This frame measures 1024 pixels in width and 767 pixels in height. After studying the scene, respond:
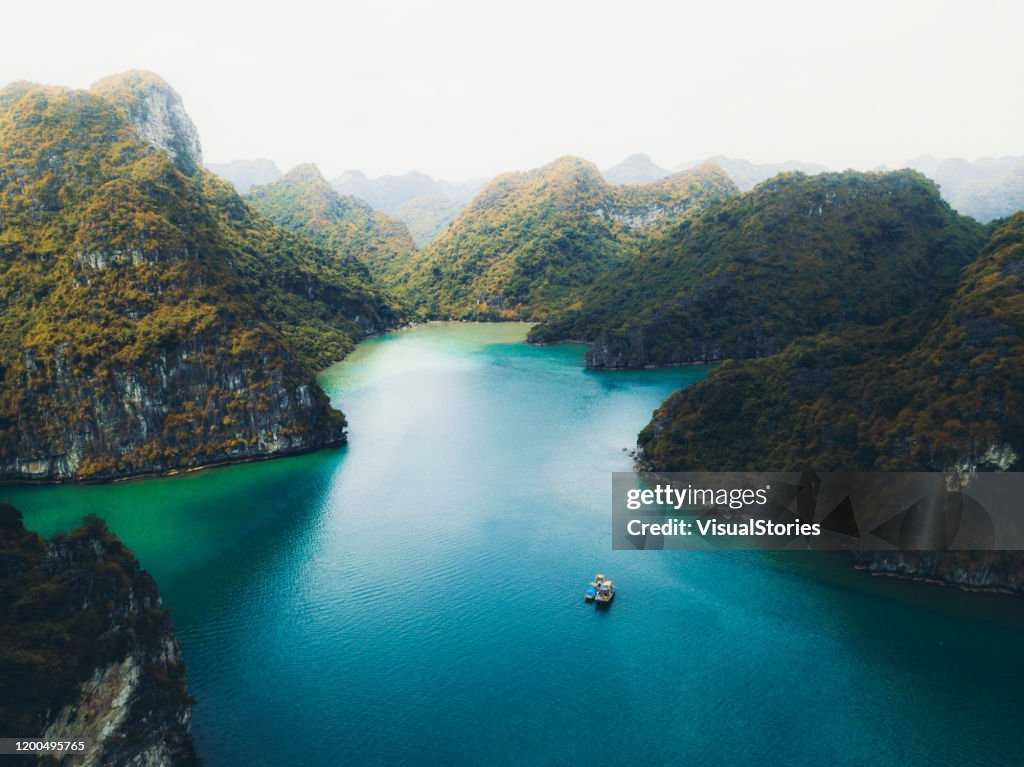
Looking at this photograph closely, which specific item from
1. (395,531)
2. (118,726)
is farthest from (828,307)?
(118,726)

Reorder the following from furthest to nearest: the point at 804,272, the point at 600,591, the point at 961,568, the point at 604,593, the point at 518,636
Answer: the point at 804,272 < the point at 600,591 < the point at 604,593 < the point at 961,568 < the point at 518,636

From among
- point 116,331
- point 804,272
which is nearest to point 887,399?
point 116,331

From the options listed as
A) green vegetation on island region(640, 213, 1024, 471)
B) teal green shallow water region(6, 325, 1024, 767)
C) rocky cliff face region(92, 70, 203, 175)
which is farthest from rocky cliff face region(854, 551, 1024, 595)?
rocky cliff face region(92, 70, 203, 175)

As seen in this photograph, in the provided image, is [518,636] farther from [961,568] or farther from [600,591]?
[961,568]

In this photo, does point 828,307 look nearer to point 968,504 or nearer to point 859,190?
point 859,190

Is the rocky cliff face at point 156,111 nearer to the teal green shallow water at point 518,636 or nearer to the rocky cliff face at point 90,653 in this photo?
the teal green shallow water at point 518,636

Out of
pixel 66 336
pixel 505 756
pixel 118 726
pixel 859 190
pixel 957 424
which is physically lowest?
pixel 505 756
